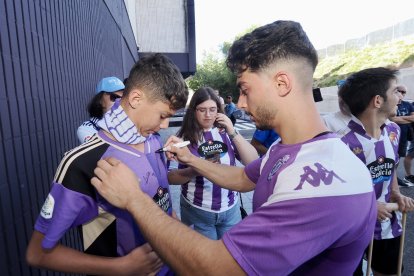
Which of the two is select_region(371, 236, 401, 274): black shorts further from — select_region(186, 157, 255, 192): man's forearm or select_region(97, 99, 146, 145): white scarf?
select_region(97, 99, 146, 145): white scarf

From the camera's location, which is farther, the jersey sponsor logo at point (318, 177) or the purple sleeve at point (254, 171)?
the purple sleeve at point (254, 171)

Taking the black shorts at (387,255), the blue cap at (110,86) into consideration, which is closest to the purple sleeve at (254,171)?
the black shorts at (387,255)

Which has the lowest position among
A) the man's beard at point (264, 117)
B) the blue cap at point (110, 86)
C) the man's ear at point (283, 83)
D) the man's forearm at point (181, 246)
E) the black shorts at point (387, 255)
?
the black shorts at point (387, 255)

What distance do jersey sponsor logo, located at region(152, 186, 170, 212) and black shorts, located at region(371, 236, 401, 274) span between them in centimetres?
196

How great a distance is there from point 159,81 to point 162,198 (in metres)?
0.67

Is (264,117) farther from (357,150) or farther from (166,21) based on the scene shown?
(166,21)

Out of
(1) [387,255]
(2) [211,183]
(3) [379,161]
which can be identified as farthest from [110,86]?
(1) [387,255]

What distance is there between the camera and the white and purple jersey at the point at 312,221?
36.1 inches

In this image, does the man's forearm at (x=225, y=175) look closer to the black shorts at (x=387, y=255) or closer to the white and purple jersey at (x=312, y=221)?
the white and purple jersey at (x=312, y=221)

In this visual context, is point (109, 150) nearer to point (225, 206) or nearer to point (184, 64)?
point (225, 206)

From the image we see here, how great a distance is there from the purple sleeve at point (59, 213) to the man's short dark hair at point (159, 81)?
629 mm

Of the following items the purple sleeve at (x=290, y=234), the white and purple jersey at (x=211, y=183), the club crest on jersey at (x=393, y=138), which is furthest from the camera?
the white and purple jersey at (x=211, y=183)

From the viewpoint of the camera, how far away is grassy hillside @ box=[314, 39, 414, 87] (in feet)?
75.0

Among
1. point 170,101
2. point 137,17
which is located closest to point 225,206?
point 170,101
